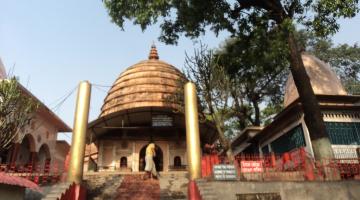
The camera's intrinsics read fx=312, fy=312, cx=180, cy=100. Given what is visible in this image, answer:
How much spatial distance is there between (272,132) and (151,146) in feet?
24.4

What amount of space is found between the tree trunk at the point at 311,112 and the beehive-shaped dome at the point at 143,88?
25.1ft

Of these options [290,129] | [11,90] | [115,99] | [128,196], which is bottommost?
[128,196]

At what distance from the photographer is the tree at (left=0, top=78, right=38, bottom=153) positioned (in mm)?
11703

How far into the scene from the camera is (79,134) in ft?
32.4

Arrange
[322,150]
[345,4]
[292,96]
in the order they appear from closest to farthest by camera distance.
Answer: [345,4] → [322,150] → [292,96]

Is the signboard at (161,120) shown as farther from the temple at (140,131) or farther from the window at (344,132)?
the window at (344,132)

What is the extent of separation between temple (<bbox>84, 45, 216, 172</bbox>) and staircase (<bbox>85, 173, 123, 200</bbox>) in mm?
5546

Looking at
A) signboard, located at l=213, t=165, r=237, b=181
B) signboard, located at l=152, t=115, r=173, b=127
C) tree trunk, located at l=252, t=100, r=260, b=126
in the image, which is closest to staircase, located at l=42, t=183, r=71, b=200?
signboard, located at l=213, t=165, r=237, b=181

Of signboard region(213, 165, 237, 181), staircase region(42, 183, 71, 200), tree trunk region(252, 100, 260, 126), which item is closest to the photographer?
staircase region(42, 183, 71, 200)

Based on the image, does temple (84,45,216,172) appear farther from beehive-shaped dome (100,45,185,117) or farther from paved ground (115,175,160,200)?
paved ground (115,175,160,200)

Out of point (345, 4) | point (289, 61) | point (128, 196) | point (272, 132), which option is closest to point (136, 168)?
point (272, 132)

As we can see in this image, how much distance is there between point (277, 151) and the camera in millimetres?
16656

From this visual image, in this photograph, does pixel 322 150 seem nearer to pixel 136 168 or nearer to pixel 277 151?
pixel 277 151

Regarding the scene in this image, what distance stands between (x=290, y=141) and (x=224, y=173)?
7230 millimetres
